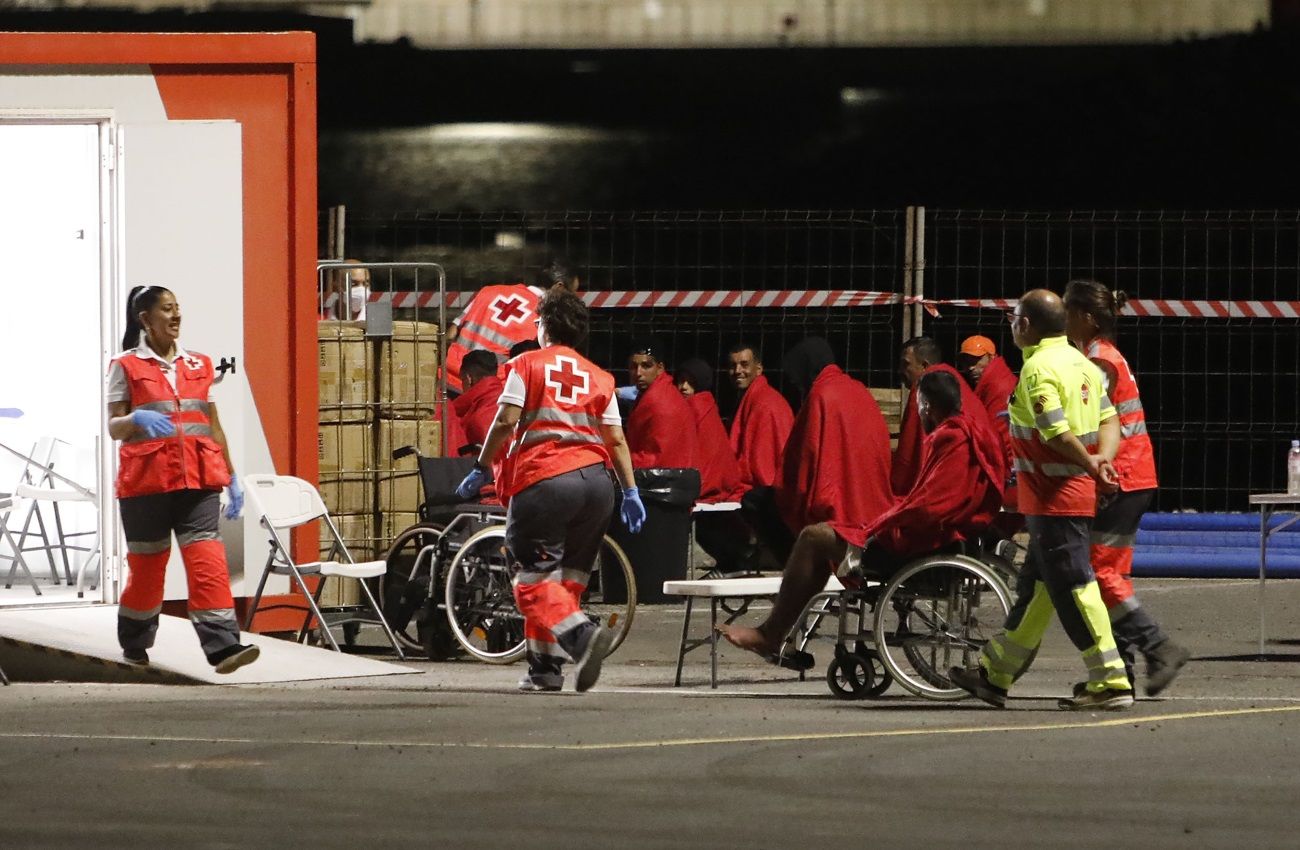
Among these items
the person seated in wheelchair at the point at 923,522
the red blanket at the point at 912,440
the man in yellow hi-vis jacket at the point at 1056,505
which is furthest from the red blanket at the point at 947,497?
the red blanket at the point at 912,440

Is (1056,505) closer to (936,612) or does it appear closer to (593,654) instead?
(936,612)

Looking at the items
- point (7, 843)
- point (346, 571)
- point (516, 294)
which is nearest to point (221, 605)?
point (346, 571)

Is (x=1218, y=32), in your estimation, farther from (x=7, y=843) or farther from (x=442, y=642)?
(x=7, y=843)

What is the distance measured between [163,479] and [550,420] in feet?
5.29

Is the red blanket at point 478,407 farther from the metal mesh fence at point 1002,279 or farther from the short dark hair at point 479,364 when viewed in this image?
the metal mesh fence at point 1002,279

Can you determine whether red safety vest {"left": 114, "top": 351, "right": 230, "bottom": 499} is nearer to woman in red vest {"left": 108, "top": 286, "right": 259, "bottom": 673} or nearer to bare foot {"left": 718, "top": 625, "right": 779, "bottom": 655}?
woman in red vest {"left": 108, "top": 286, "right": 259, "bottom": 673}

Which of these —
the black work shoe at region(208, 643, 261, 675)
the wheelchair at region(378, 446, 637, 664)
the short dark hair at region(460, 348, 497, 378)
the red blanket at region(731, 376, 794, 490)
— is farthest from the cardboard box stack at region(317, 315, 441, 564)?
the black work shoe at region(208, 643, 261, 675)

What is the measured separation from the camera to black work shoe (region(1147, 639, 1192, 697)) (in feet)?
31.7

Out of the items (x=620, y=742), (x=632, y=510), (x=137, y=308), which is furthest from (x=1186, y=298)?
(x=620, y=742)

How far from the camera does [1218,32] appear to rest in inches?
846

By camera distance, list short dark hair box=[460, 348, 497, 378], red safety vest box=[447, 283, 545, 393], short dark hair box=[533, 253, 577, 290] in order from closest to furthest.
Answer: short dark hair box=[460, 348, 497, 378] → short dark hair box=[533, 253, 577, 290] → red safety vest box=[447, 283, 545, 393]

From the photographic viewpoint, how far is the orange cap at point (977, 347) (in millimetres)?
15883

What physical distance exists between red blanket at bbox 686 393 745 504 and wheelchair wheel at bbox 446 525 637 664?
3.52 metres

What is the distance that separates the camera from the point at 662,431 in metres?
15.3
